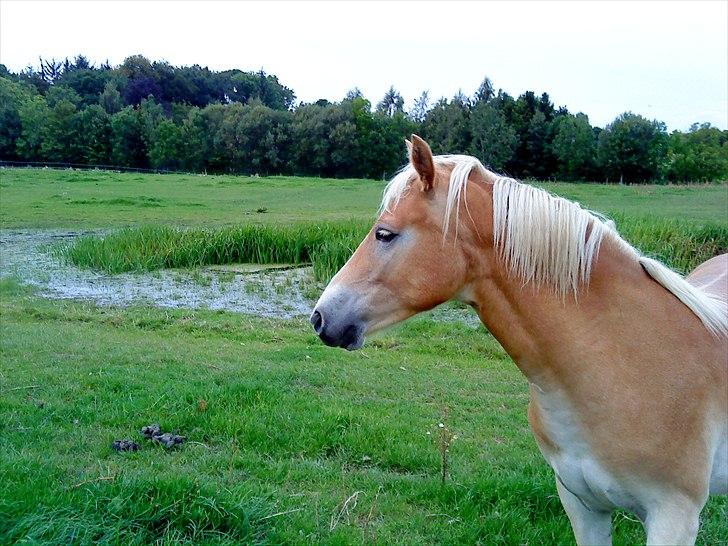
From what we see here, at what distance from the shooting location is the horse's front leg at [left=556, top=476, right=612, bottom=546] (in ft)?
7.68

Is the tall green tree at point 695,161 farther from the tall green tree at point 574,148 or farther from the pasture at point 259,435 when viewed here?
the pasture at point 259,435

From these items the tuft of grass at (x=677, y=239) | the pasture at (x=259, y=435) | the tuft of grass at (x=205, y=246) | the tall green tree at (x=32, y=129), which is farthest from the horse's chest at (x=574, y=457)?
the tall green tree at (x=32, y=129)

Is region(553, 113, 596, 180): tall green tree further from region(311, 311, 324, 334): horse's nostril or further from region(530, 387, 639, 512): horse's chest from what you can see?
region(311, 311, 324, 334): horse's nostril

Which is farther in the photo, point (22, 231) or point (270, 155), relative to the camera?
point (270, 155)

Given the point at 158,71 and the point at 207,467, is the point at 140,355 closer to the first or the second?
the point at 207,467

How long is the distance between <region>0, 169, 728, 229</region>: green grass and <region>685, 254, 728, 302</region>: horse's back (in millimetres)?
9990

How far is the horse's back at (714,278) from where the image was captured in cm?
253

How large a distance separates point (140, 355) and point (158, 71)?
70.9 metres

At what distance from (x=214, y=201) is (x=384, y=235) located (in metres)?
21.5

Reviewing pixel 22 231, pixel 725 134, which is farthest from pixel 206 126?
pixel 725 134

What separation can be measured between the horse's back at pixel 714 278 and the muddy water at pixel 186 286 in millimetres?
5321

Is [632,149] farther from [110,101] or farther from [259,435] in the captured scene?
[110,101]

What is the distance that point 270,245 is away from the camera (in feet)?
40.9

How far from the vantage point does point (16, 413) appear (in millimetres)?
4492
